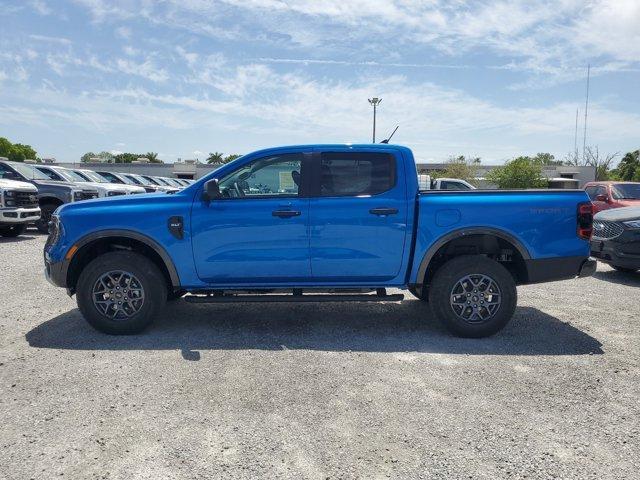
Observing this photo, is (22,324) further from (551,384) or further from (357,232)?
(551,384)

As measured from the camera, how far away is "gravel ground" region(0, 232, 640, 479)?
2.87 metres

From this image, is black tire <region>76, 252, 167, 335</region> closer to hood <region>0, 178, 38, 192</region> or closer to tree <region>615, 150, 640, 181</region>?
hood <region>0, 178, 38, 192</region>

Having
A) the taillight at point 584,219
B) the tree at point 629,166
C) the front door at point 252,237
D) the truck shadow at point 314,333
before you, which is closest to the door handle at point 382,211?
the front door at point 252,237

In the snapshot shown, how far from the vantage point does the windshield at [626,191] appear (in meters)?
12.8

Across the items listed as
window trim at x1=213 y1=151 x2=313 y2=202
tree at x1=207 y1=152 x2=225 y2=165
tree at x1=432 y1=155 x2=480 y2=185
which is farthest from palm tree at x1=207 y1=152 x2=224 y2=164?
window trim at x1=213 y1=151 x2=313 y2=202

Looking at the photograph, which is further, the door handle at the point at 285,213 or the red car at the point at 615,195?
the red car at the point at 615,195

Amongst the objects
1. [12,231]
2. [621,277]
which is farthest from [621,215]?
[12,231]

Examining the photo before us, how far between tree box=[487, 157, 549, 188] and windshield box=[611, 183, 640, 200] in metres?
24.1

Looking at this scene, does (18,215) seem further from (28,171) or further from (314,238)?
(314,238)

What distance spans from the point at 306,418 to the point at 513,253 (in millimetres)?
Answer: 2994

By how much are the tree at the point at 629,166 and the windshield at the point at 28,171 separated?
54667mm

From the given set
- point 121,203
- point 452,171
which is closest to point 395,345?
point 121,203

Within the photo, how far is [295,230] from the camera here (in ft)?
16.4

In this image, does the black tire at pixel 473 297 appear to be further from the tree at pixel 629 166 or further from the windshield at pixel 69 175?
the tree at pixel 629 166
